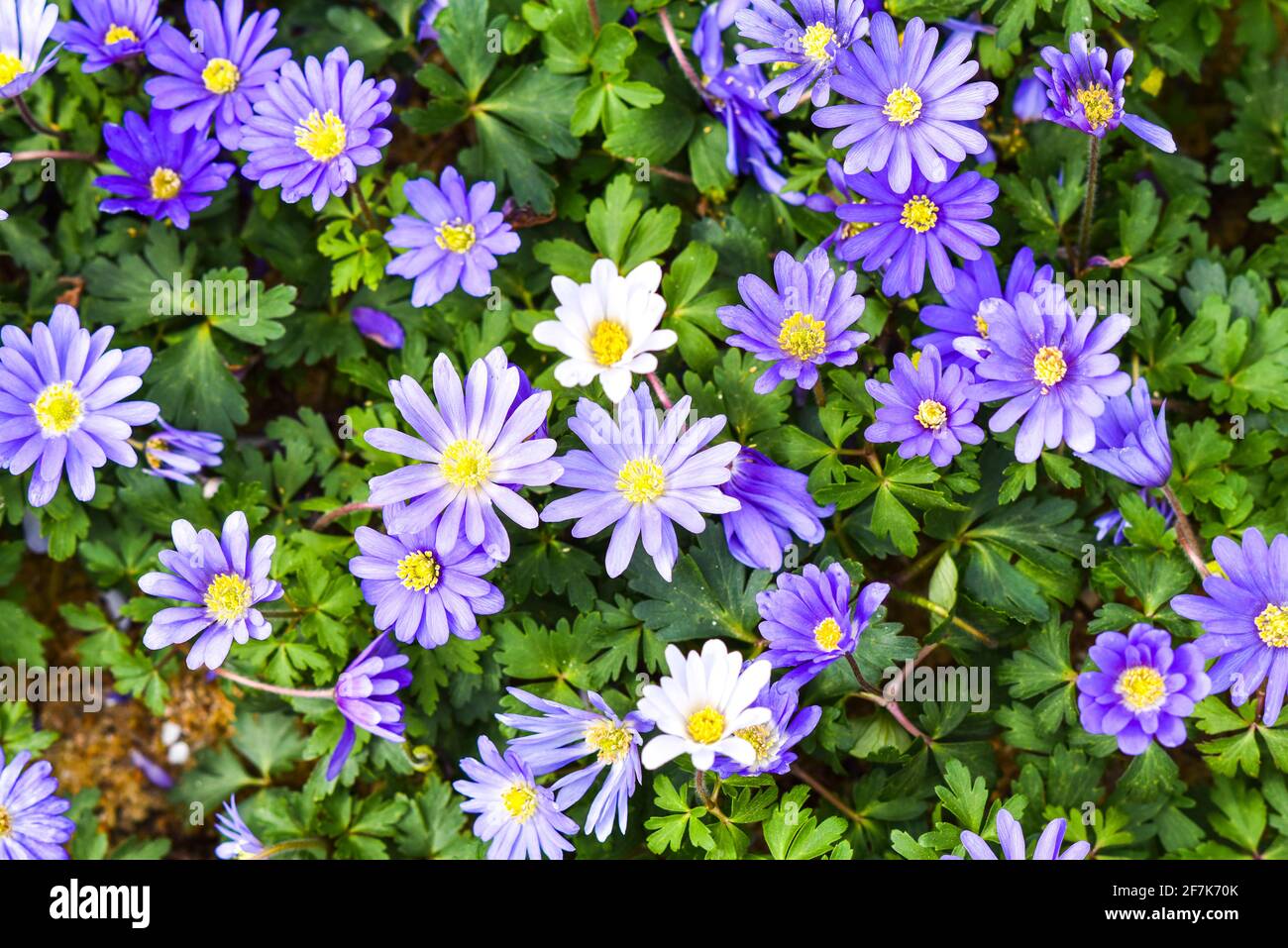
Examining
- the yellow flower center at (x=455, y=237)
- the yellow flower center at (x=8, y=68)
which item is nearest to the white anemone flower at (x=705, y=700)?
the yellow flower center at (x=455, y=237)

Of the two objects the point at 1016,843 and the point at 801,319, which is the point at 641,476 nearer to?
the point at 801,319

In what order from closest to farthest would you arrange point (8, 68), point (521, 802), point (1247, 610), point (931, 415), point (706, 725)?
point (706, 725) → point (1247, 610) → point (931, 415) → point (521, 802) → point (8, 68)

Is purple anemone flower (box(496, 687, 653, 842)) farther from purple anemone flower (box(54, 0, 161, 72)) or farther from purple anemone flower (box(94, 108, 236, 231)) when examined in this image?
purple anemone flower (box(54, 0, 161, 72))

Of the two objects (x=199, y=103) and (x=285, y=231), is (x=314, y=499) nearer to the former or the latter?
(x=285, y=231)

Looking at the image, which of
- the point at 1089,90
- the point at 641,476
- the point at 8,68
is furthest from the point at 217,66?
the point at 1089,90

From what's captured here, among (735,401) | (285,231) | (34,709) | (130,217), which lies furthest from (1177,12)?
(34,709)
